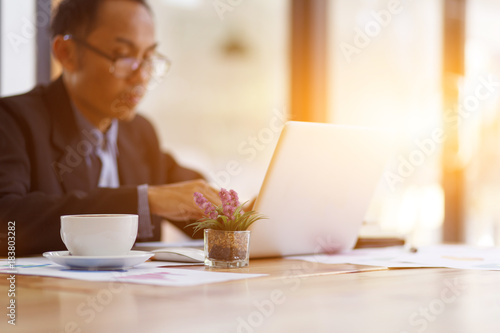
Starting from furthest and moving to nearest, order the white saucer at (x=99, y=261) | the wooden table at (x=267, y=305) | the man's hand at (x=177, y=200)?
the man's hand at (x=177, y=200) → the white saucer at (x=99, y=261) → the wooden table at (x=267, y=305)

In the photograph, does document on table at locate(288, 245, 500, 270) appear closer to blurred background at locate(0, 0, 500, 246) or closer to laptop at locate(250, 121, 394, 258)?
laptop at locate(250, 121, 394, 258)

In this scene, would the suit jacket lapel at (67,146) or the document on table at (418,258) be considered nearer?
the document on table at (418,258)

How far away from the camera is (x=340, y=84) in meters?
4.38

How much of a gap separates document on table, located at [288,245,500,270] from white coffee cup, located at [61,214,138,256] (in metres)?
0.49

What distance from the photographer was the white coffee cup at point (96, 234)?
3.91 feet

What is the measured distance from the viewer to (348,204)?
161 cm

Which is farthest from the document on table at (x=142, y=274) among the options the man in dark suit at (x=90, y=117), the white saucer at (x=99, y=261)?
the man in dark suit at (x=90, y=117)

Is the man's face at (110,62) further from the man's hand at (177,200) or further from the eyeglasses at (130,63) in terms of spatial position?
the man's hand at (177,200)

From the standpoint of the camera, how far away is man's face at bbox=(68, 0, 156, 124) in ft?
8.32

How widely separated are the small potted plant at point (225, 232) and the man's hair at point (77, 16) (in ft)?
5.00

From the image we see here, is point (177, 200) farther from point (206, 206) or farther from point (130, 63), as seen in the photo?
point (130, 63)

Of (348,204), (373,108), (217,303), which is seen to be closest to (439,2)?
(373,108)

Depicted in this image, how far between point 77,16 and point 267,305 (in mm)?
2055

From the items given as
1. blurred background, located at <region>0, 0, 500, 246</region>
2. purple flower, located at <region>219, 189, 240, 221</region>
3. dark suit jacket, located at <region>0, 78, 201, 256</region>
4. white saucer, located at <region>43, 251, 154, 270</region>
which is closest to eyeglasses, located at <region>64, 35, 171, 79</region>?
dark suit jacket, located at <region>0, 78, 201, 256</region>
